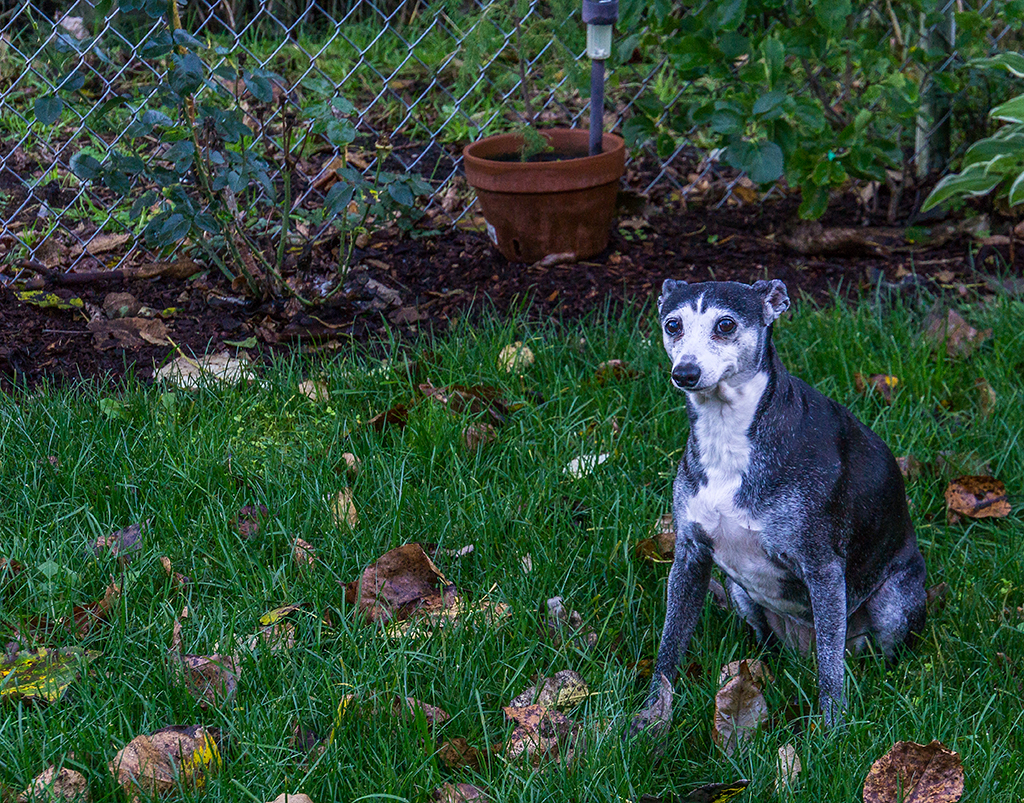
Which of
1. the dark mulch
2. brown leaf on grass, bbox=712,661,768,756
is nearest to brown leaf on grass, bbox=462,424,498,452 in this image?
the dark mulch

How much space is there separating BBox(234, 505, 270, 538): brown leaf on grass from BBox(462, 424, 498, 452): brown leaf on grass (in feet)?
2.05

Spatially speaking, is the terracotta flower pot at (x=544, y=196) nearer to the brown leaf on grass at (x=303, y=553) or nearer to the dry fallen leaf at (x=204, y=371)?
the dry fallen leaf at (x=204, y=371)

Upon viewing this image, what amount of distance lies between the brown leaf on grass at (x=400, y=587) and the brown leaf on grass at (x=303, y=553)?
0.45 feet

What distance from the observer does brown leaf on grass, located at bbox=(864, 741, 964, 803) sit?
6.14 feet

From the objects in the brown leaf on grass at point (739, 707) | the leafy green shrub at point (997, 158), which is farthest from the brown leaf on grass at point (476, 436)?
the leafy green shrub at point (997, 158)

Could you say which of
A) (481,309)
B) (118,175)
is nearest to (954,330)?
(481,309)

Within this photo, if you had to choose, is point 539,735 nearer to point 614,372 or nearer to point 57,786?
point 57,786

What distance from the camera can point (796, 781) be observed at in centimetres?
193

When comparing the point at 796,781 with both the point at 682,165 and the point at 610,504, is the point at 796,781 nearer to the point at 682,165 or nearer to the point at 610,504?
the point at 610,504

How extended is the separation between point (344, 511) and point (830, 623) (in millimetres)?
1267

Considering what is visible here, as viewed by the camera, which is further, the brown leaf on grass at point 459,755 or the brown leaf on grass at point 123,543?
the brown leaf on grass at point 123,543

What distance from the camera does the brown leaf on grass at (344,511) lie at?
2691 millimetres

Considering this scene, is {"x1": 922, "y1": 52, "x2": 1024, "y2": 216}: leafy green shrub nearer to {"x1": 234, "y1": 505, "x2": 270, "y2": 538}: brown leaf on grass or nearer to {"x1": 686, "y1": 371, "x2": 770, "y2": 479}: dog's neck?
{"x1": 686, "y1": 371, "x2": 770, "y2": 479}: dog's neck

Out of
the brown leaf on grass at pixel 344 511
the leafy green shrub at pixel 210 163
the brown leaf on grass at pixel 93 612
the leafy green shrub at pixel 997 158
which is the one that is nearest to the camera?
the brown leaf on grass at pixel 93 612
